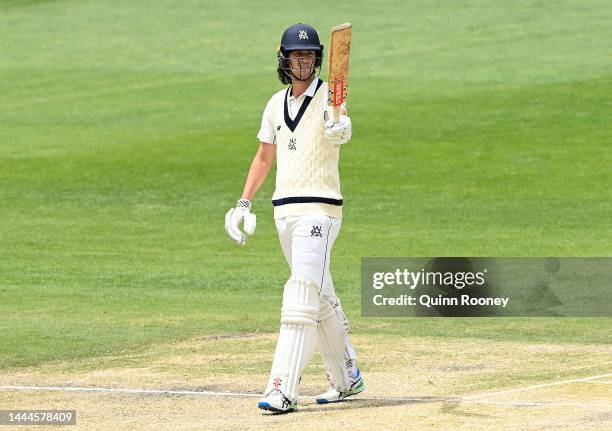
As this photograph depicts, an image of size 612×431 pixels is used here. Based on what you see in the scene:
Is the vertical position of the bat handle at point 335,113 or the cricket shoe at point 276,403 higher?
the bat handle at point 335,113

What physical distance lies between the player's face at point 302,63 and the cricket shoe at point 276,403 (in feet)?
6.70

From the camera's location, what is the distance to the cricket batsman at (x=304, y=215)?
30.0 feet

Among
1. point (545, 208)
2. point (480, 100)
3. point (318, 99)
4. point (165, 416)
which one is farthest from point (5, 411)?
point (480, 100)

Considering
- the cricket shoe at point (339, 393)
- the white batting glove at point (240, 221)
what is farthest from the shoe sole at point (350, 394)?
the white batting glove at point (240, 221)

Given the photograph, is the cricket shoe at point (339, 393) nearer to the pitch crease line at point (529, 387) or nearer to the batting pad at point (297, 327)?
the batting pad at point (297, 327)

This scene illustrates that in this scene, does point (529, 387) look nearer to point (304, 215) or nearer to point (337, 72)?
point (304, 215)

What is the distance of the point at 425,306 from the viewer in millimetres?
14633

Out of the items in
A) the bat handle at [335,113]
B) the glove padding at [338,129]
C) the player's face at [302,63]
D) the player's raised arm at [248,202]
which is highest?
the player's face at [302,63]

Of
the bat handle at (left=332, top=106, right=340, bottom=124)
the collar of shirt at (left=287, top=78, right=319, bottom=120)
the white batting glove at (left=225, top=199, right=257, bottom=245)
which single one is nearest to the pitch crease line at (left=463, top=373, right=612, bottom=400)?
the white batting glove at (left=225, top=199, right=257, bottom=245)

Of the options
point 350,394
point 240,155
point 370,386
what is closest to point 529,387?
point 370,386

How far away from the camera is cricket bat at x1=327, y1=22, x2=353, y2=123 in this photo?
904 centimetres

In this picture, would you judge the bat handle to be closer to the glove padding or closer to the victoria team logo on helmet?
the glove padding

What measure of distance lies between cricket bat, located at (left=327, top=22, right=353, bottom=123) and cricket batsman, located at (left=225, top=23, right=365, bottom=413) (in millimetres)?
78

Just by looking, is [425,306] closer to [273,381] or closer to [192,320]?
[192,320]
